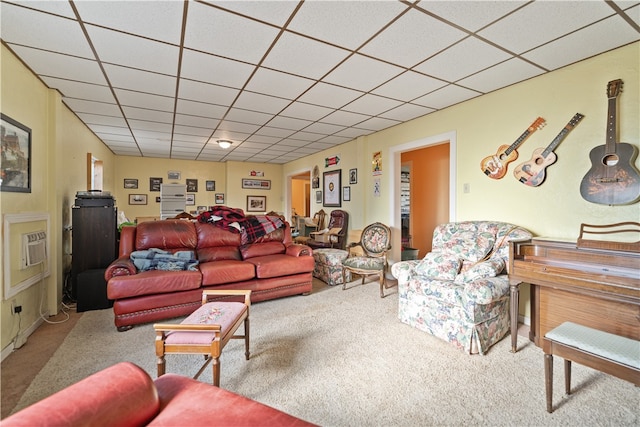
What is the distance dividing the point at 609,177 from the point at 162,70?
405 cm

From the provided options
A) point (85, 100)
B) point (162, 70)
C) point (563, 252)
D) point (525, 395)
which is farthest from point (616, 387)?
point (85, 100)

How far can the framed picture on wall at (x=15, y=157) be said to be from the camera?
2.20 metres

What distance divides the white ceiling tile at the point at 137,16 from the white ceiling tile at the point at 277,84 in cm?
84

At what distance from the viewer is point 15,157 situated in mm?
2352

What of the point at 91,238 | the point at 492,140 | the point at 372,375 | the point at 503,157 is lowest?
the point at 372,375

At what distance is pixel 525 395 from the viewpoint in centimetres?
172

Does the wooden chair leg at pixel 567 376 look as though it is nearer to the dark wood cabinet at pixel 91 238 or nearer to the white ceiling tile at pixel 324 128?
the white ceiling tile at pixel 324 128

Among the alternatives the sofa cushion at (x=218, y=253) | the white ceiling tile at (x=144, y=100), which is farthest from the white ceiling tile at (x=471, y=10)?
the sofa cushion at (x=218, y=253)

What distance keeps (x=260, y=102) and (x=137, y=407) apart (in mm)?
3268

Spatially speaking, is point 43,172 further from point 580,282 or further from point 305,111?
point 580,282

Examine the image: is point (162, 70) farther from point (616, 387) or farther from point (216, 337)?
point (616, 387)

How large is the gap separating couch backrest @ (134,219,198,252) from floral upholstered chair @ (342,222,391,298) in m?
2.18

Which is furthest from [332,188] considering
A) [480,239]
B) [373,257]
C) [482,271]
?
[482,271]

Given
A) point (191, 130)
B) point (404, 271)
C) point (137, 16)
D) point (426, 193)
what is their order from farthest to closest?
point (426, 193), point (191, 130), point (404, 271), point (137, 16)
